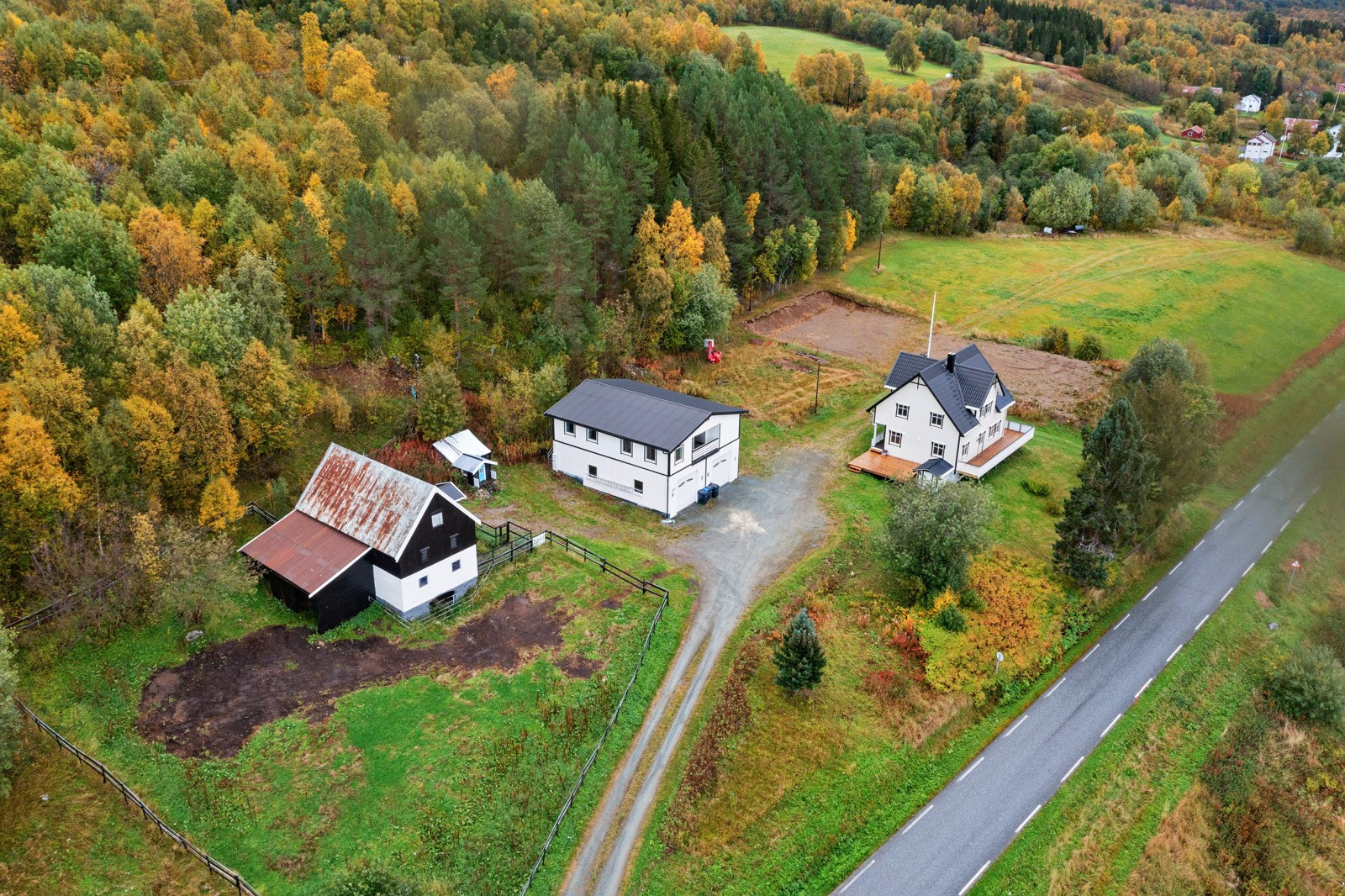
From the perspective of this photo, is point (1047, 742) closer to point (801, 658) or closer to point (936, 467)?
point (801, 658)

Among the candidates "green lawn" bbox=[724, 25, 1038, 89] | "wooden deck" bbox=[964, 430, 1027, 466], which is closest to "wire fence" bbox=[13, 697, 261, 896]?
"wooden deck" bbox=[964, 430, 1027, 466]

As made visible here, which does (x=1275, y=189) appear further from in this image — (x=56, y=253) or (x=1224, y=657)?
(x=56, y=253)

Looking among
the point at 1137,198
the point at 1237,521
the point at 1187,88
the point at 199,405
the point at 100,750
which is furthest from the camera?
the point at 1187,88

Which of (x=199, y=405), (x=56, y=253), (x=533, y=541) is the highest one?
(x=56, y=253)

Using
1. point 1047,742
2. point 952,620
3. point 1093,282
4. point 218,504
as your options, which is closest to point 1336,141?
point 1093,282

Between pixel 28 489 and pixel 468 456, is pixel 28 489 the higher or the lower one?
the higher one

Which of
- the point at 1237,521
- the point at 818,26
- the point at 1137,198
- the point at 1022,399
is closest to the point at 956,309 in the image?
the point at 1022,399

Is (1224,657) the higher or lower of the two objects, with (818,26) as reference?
lower
